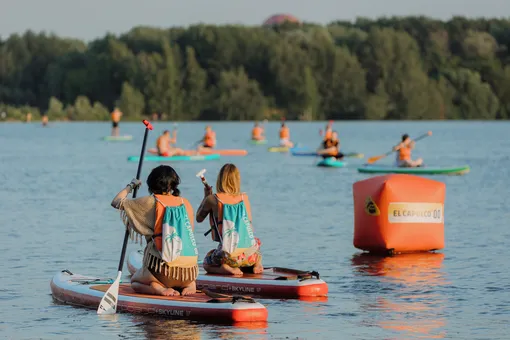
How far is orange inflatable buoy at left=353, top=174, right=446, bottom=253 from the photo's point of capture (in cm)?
1639

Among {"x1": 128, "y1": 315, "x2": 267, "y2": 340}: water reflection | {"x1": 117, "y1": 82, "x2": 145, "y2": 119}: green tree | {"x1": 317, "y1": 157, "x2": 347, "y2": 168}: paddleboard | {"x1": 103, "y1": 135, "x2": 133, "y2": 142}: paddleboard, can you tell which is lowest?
{"x1": 128, "y1": 315, "x2": 267, "y2": 340}: water reflection

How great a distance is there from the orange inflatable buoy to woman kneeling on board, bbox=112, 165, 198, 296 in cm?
494

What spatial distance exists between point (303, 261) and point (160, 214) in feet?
18.9

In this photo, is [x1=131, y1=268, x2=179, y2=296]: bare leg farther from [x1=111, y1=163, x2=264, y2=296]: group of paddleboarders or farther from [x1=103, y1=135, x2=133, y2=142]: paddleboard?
[x1=103, y1=135, x2=133, y2=142]: paddleboard

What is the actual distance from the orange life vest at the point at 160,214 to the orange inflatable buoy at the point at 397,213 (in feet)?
16.8

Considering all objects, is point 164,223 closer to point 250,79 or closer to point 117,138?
point 117,138

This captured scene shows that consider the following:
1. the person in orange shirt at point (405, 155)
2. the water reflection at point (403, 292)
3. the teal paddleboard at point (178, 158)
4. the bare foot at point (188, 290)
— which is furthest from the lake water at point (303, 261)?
the teal paddleboard at point (178, 158)

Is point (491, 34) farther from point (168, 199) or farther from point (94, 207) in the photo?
point (168, 199)

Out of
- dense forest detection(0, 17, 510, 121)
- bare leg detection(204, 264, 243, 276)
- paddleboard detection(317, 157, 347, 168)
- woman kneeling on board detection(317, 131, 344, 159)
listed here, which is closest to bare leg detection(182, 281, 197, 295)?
bare leg detection(204, 264, 243, 276)

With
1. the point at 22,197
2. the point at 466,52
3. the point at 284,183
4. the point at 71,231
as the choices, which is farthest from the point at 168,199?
the point at 466,52

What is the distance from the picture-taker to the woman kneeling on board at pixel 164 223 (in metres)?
11.8

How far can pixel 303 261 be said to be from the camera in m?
17.3

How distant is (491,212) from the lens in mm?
25578

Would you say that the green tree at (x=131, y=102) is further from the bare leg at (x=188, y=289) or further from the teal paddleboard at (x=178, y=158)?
the bare leg at (x=188, y=289)
